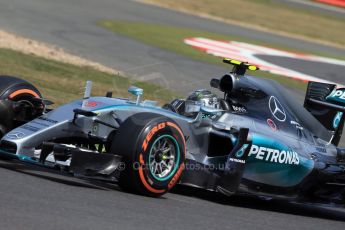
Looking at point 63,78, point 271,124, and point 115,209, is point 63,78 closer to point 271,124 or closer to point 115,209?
point 271,124

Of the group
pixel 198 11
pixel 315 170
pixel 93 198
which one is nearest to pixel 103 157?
pixel 93 198

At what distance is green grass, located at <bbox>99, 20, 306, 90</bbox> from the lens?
763 inches

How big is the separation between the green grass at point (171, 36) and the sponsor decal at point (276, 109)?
10.0m

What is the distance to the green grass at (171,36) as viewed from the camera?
19.4 meters

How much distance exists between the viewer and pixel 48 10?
22562 mm

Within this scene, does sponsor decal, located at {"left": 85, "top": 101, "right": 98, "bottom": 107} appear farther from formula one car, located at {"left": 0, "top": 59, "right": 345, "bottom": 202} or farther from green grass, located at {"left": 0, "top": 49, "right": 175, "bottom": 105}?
green grass, located at {"left": 0, "top": 49, "right": 175, "bottom": 105}

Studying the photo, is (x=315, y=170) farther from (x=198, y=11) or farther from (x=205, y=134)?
(x=198, y=11)

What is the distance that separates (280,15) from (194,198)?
2535 centimetres

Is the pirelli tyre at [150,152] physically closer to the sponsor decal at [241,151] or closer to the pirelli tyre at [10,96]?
the sponsor decal at [241,151]

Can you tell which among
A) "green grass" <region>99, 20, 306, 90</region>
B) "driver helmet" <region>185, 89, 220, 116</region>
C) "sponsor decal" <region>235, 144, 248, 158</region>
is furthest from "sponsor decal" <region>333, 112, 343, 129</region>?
"green grass" <region>99, 20, 306, 90</region>

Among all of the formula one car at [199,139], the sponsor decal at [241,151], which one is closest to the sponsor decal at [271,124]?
the formula one car at [199,139]

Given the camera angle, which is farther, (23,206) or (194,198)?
(194,198)

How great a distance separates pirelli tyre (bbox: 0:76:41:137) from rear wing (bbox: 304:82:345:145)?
3.21 meters

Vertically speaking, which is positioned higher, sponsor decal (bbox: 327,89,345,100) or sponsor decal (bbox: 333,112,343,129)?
sponsor decal (bbox: 327,89,345,100)
